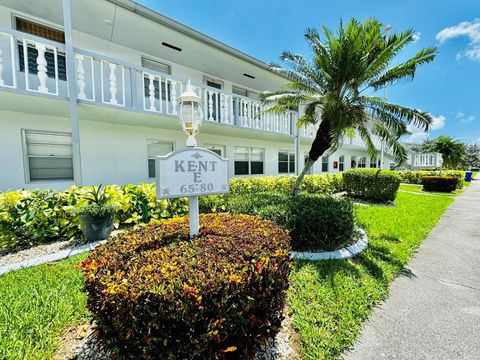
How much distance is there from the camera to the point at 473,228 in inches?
290

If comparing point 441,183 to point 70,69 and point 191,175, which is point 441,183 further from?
point 70,69

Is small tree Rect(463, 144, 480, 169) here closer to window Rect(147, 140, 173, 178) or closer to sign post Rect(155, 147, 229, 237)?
window Rect(147, 140, 173, 178)

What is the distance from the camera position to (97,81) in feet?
26.2

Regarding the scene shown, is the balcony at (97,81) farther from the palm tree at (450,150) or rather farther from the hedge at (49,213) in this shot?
the palm tree at (450,150)

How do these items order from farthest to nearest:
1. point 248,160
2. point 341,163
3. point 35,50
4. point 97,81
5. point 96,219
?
point 341,163, point 248,160, point 97,81, point 35,50, point 96,219

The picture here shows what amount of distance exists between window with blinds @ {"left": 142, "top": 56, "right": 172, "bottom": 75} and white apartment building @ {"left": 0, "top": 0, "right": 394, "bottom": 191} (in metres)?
0.04

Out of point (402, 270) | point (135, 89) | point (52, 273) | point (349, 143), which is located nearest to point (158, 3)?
point (135, 89)

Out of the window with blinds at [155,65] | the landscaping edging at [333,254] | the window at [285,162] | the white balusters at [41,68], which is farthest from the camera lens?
the window at [285,162]

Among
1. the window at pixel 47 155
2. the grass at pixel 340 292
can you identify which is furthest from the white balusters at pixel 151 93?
the grass at pixel 340 292

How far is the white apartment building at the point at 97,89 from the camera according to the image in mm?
6203

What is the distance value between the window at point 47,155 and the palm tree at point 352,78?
770cm

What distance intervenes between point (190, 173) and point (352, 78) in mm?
6913

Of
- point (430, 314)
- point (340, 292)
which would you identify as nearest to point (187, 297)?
point (340, 292)

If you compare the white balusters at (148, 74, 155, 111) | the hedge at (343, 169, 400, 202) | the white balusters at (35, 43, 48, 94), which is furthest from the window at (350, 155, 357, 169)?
the white balusters at (35, 43, 48, 94)
